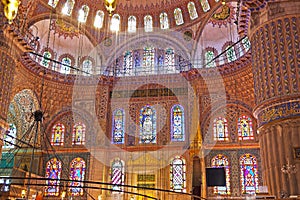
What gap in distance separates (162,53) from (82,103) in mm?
5127

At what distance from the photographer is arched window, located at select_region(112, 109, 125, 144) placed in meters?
17.3

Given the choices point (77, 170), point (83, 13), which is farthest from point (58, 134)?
point (83, 13)

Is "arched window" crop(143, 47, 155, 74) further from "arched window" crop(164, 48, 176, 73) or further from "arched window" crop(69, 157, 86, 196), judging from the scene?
"arched window" crop(69, 157, 86, 196)

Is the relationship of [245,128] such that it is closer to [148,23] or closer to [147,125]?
[147,125]

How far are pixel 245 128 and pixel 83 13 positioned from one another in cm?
1036

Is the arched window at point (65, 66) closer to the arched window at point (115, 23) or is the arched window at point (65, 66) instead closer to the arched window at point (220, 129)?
the arched window at point (115, 23)

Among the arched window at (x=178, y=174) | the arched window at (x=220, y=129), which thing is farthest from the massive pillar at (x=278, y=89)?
the arched window at (x=178, y=174)

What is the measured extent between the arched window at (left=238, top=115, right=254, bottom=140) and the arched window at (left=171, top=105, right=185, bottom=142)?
2.77 meters

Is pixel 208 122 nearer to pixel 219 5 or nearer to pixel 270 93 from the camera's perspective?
pixel 219 5

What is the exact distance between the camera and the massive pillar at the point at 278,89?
8.52m

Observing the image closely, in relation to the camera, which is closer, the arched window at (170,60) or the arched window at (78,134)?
the arched window at (78,134)

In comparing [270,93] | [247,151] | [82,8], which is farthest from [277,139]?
[82,8]

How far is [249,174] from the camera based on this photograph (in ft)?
49.9

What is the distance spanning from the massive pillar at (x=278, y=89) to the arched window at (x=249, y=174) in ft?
19.5
